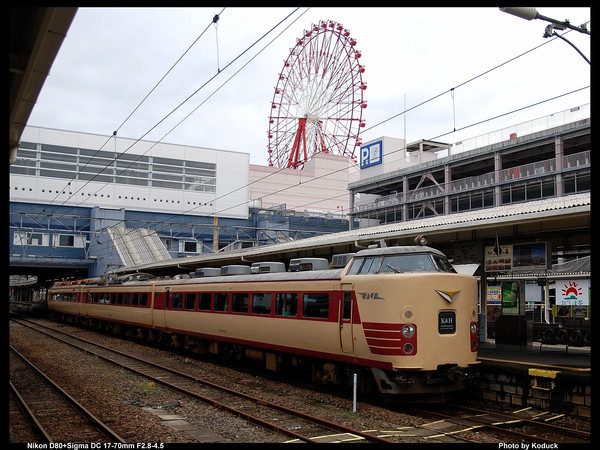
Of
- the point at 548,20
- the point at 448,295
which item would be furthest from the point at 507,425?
the point at 548,20

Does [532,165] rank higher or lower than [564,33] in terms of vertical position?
higher

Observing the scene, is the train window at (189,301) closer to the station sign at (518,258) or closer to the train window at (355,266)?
the train window at (355,266)

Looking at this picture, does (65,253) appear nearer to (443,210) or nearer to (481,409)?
(443,210)

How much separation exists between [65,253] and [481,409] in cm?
4170

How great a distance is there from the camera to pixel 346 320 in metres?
11.3

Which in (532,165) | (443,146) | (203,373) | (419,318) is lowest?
(203,373)

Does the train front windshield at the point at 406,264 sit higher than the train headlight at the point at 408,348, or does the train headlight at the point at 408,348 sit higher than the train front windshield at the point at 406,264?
the train front windshield at the point at 406,264

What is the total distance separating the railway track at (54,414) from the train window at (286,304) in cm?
484

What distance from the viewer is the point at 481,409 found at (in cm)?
1135

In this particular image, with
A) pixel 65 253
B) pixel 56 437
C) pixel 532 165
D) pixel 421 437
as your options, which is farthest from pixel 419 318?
pixel 65 253

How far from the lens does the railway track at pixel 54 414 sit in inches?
344

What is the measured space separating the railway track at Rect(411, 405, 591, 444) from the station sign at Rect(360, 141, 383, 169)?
50.9 m

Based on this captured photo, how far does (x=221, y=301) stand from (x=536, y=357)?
8532 mm

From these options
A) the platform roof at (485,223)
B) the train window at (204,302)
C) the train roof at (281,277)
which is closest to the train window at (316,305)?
the train roof at (281,277)
